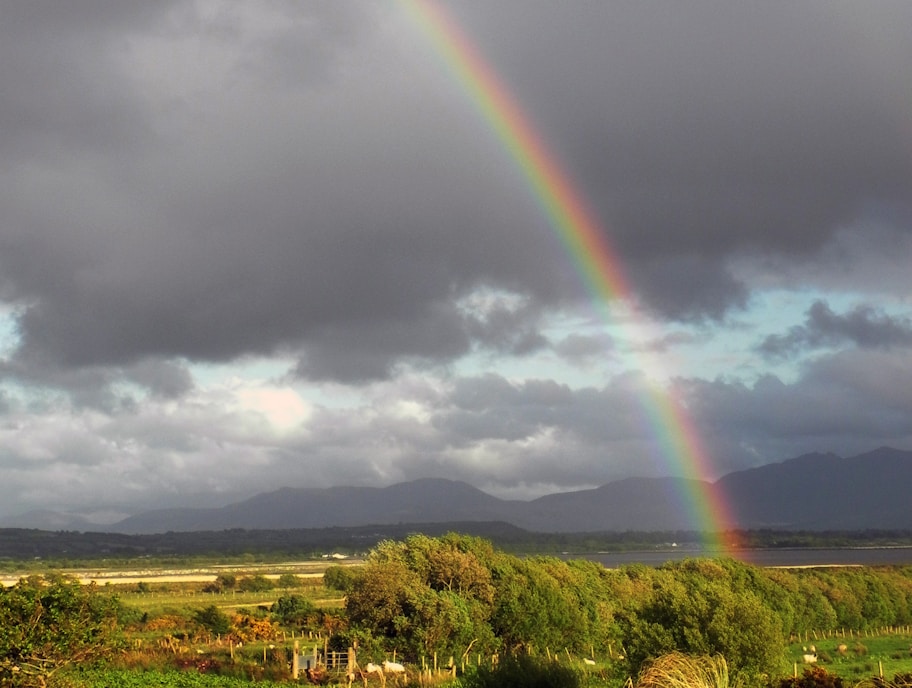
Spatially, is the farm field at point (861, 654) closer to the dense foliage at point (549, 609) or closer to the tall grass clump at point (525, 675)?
the dense foliage at point (549, 609)

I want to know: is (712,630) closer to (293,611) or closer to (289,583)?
(293,611)

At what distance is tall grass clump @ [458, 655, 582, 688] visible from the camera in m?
31.0

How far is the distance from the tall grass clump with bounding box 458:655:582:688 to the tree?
40.5ft

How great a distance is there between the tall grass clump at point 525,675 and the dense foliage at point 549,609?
287 cm

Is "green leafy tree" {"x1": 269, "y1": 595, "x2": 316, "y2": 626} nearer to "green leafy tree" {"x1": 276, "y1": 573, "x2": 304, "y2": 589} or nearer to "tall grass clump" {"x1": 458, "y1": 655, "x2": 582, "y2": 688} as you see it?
"green leafy tree" {"x1": 276, "y1": 573, "x2": 304, "y2": 589}

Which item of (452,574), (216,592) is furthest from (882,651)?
(216,592)

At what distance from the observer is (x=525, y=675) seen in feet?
102

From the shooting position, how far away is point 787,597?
82875mm

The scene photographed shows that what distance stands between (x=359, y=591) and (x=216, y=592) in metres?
101

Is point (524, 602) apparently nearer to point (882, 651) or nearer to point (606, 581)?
point (606, 581)

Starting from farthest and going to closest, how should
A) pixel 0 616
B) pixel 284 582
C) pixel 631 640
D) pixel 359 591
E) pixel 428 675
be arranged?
1. pixel 284 582
2. pixel 359 591
3. pixel 428 675
4. pixel 631 640
5. pixel 0 616

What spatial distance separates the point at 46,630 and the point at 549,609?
3793 cm

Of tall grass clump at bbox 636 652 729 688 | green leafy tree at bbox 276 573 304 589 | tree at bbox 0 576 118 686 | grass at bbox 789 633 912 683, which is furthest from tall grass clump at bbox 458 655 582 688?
green leafy tree at bbox 276 573 304 589

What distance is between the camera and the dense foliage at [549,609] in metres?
31.6
